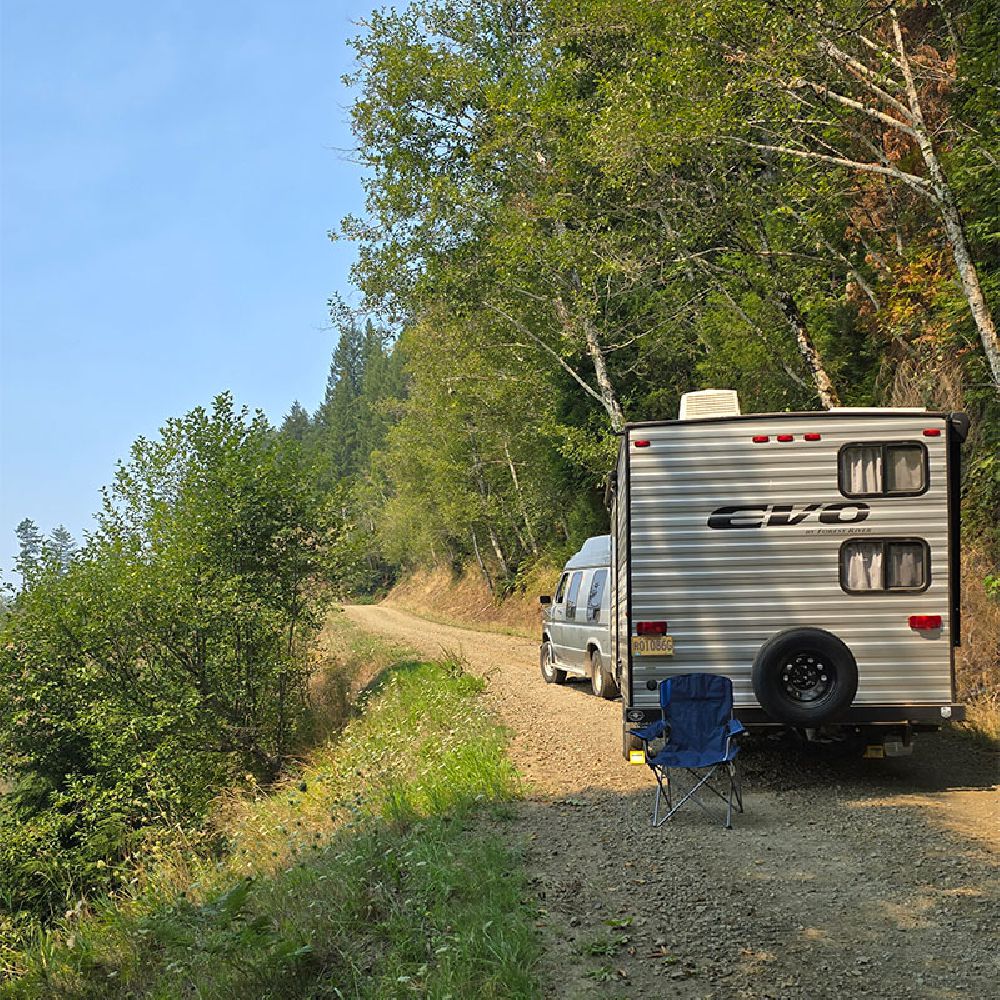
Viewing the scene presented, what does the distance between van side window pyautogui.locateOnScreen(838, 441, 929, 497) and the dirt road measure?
9.27 feet

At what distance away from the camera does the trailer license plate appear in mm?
9508

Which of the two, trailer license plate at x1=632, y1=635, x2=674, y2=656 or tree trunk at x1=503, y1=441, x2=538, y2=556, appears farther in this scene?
tree trunk at x1=503, y1=441, x2=538, y2=556

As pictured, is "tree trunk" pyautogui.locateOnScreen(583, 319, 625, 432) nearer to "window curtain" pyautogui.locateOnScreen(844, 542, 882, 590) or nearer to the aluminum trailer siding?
the aluminum trailer siding

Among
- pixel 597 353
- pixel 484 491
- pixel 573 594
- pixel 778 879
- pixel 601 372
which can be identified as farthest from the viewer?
pixel 484 491

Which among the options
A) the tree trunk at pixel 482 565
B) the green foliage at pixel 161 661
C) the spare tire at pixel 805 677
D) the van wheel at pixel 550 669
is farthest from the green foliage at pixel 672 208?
the tree trunk at pixel 482 565

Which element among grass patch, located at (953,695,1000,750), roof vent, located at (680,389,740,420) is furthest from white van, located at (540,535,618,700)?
grass patch, located at (953,695,1000,750)

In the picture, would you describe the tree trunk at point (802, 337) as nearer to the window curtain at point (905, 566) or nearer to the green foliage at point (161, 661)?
the window curtain at point (905, 566)

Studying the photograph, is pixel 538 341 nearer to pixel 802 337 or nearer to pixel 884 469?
pixel 802 337

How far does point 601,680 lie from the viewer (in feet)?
51.1

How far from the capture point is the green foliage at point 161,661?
16.1 meters

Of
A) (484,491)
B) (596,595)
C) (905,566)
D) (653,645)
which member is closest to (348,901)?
(653,645)

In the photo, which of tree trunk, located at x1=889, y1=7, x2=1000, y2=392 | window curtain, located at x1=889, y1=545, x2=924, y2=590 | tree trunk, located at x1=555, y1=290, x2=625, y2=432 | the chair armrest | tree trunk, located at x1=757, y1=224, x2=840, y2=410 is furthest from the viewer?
tree trunk, located at x1=555, y1=290, x2=625, y2=432

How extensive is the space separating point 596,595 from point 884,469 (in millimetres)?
6552

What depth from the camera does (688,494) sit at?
962 centimetres
